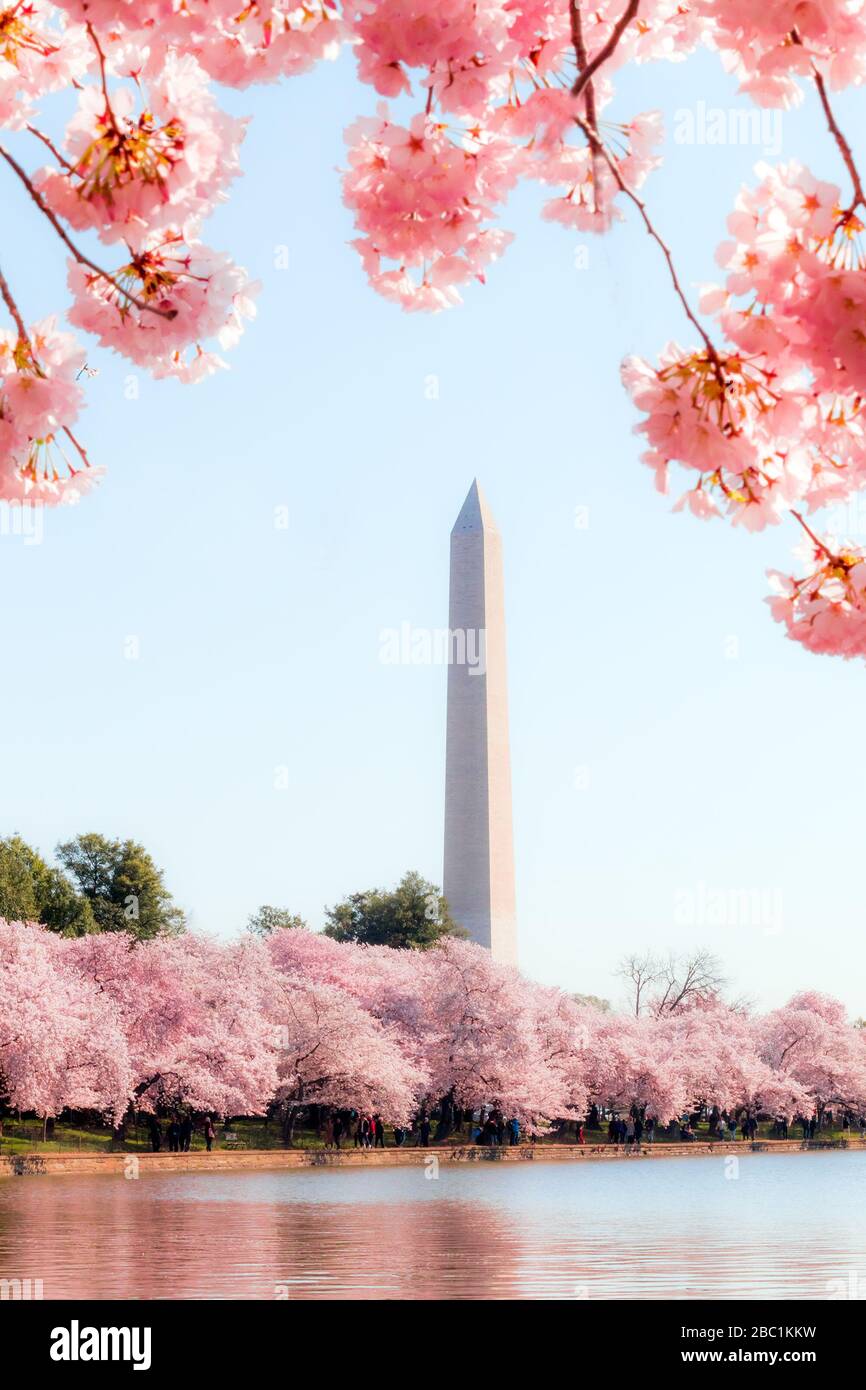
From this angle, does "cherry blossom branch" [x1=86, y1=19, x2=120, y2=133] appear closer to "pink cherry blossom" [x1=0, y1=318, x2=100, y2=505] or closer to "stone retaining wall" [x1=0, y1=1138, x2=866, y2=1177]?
"pink cherry blossom" [x1=0, y1=318, x2=100, y2=505]

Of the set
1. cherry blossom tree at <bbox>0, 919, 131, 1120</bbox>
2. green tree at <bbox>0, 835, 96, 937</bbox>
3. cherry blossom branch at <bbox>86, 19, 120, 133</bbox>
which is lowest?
cherry blossom tree at <bbox>0, 919, 131, 1120</bbox>

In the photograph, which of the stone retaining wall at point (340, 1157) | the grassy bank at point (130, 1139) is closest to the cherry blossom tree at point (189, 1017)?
the grassy bank at point (130, 1139)

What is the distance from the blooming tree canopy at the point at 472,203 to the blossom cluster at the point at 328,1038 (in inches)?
1109

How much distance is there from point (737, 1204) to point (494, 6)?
62.2 feet

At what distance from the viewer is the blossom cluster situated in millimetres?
30688

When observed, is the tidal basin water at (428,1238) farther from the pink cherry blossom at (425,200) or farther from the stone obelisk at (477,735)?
the stone obelisk at (477,735)

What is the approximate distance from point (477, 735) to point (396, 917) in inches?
524

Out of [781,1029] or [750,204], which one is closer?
[750,204]

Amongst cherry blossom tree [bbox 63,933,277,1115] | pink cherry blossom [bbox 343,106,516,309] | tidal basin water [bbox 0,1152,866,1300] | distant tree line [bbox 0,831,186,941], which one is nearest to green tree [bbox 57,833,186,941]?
distant tree line [bbox 0,831,186,941]

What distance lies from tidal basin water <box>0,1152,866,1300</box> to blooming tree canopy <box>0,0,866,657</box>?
297 inches

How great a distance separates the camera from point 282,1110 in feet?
117

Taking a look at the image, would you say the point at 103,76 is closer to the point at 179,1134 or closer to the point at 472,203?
the point at 472,203
